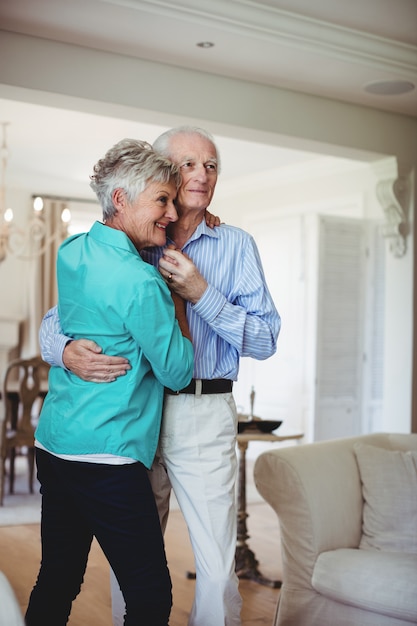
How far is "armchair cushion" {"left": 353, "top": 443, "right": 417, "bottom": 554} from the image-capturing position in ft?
9.50

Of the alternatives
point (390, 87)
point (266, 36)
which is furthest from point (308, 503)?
point (390, 87)

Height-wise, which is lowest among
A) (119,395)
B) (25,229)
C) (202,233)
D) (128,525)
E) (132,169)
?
(128,525)

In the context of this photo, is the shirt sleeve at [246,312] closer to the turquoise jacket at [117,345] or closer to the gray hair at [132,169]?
the turquoise jacket at [117,345]

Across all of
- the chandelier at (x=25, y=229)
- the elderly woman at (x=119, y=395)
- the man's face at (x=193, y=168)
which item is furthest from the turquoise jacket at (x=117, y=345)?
the chandelier at (x=25, y=229)

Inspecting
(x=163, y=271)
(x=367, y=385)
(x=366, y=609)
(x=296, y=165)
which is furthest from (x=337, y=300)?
(x=163, y=271)

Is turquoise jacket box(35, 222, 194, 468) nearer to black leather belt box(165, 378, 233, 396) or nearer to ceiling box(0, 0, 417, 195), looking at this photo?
black leather belt box(165, 378, 233, 396)

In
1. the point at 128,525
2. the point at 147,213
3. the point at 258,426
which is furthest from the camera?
the point at 258,426

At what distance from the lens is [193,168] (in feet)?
6.86

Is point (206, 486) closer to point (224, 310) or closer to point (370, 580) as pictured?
point (224, 310)

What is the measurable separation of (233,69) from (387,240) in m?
1.85

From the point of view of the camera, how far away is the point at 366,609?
8.73 ft

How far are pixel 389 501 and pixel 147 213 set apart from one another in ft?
5.21

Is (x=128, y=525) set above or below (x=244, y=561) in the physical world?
above

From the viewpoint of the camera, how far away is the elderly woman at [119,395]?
1.79 metres
